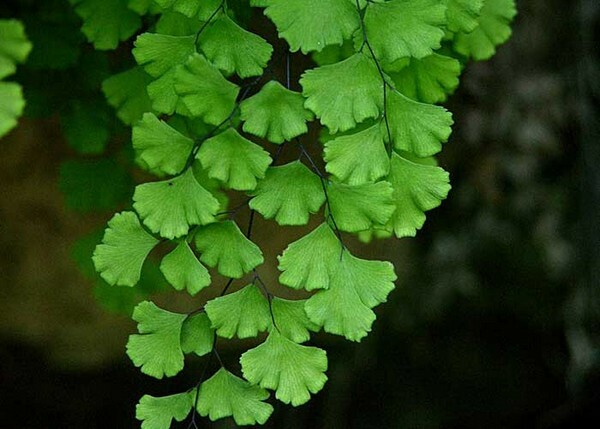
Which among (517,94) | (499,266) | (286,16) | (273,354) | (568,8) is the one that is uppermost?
Result: (286,16)

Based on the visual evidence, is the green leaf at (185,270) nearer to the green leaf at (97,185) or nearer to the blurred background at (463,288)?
the green leaf at (97,185)

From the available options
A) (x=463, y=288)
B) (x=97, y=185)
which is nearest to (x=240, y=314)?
(x=97, y=185)

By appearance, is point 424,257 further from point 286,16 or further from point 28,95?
point 286,16

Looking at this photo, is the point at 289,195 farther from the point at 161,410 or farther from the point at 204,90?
the point at 161,410

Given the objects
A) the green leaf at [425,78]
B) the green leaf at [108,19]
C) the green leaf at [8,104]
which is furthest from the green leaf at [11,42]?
the green leaf at [425,78]

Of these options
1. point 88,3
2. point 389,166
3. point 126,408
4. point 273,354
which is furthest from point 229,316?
point 126,408

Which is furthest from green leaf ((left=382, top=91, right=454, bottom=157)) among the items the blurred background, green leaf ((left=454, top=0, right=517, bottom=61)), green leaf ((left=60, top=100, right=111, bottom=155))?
the blurred background
